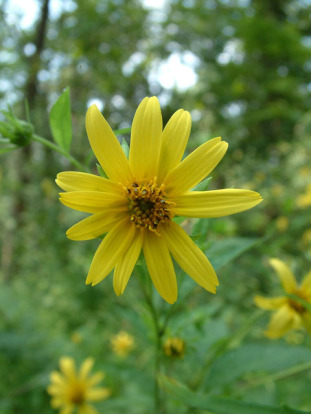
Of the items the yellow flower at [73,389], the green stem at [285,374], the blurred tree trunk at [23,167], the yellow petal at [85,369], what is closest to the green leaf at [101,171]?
the green stem at [285,374]

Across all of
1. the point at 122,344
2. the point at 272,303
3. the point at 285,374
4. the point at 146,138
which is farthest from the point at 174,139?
the point at 122,344

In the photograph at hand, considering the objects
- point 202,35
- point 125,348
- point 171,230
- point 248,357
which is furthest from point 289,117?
point 171,230

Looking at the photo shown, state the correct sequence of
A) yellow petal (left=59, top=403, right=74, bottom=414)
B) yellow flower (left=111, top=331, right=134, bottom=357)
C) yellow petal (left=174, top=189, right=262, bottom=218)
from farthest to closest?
yellow flower (left=111, top=331, right=134, bottom=357), yellow petal (left=59, top=403, right=74, bottom=414), yellow petal (left=174, top=189, right=262, bottom=218)

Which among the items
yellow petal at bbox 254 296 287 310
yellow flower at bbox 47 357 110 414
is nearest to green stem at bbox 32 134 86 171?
yellow petal at bbox 254 296 287 310

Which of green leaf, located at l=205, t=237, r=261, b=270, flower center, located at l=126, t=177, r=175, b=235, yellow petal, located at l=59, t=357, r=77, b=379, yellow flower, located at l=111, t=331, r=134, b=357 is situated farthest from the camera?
yellow flower, located at l=111, t=331, r=134, b=357

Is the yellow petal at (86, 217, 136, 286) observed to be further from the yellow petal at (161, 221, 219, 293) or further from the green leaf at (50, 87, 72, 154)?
the green leaf at (50, 87, 72, 154)

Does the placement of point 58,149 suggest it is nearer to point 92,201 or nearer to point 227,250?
point 92,201

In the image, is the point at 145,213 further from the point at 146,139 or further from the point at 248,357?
the point at 248,357
